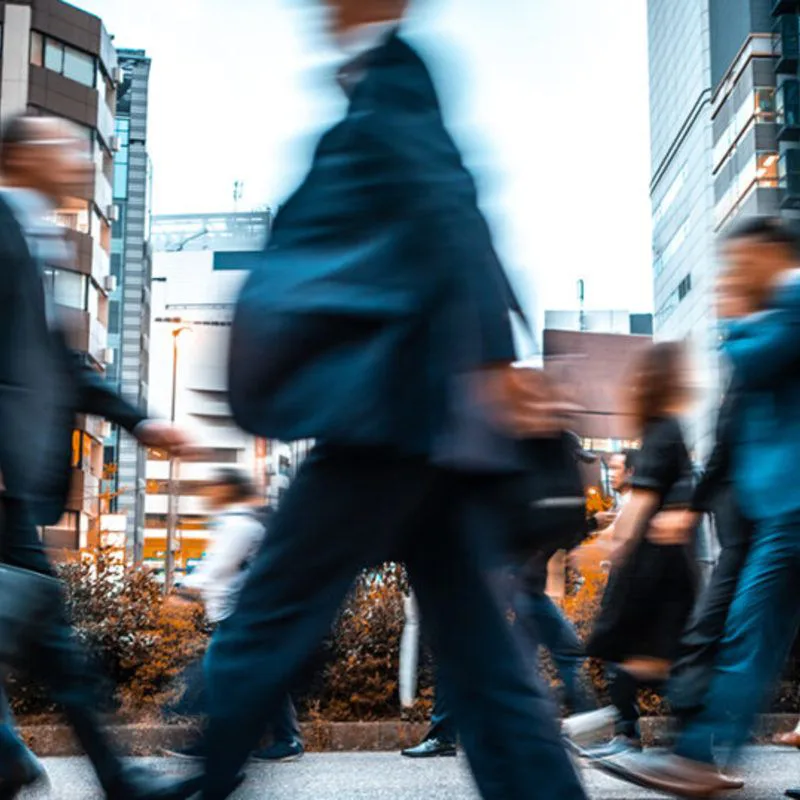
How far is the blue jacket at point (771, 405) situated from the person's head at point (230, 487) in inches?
61.1

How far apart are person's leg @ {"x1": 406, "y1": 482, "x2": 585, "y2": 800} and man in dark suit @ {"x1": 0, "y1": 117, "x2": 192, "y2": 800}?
1059 millimetres

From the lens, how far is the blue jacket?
13.8 ft

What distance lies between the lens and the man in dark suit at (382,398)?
248cm

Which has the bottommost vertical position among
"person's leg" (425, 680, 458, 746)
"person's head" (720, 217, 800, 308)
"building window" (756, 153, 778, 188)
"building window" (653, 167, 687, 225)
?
"person's leg" (425, 680, 458, 746)

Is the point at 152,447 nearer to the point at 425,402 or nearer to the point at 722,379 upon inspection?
the point at 425,402

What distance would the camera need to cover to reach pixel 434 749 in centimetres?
713

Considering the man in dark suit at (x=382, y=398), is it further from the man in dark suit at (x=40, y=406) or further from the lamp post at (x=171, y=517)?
the lamp post at (x=171, y=517)

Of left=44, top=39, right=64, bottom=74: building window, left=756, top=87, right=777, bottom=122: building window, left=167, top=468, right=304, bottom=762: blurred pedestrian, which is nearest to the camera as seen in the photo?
left=167, top=468, right=304, bottom=762: blurred pedestrian

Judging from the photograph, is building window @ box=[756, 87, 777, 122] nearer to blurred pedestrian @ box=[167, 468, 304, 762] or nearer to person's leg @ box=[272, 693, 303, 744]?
blurred pedestrian @ box=[167, 468, 304, 762]

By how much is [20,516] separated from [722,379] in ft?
7.73

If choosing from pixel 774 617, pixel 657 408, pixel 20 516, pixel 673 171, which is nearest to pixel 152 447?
pixel 20 516

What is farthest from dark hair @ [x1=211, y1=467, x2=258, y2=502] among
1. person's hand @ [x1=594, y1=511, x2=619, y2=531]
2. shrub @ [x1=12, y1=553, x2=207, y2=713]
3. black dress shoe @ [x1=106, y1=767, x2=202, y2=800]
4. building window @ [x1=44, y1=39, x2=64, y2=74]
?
building window @ [x1=44, y1=39, x2=64, y2=74]

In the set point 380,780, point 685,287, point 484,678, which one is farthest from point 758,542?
point 685,287

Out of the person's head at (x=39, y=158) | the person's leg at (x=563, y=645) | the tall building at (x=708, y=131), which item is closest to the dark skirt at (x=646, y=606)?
the person's leg at (x=563, y=645)
